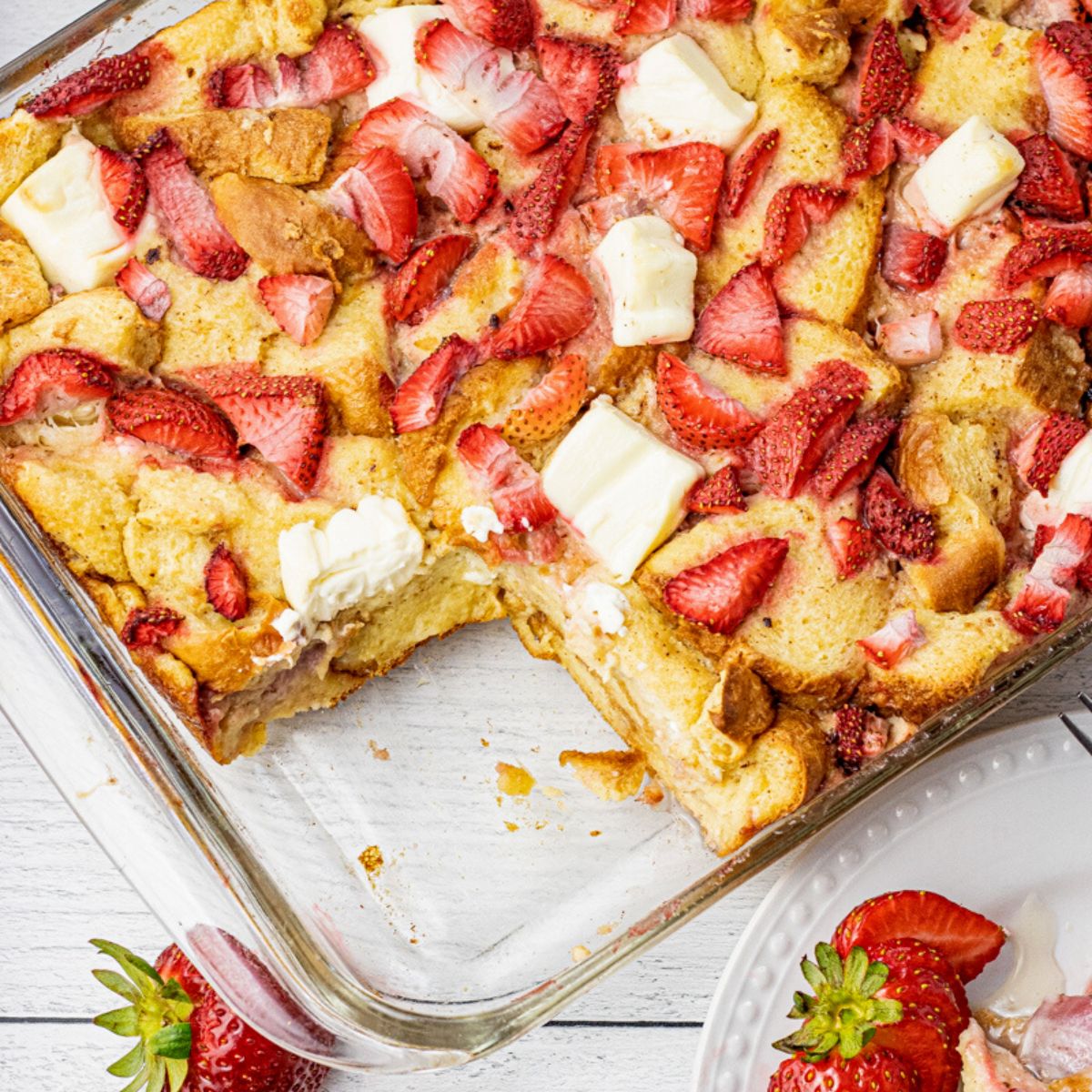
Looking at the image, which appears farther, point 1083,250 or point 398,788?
point 398,788

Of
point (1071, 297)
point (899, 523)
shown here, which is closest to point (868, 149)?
point (1071, 297)

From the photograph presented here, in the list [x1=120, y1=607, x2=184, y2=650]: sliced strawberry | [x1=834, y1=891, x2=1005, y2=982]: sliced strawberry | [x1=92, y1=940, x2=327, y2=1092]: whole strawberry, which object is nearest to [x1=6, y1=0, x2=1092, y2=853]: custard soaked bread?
[x1=120, y1=607, x2=184, y2=650]: sliced strawberry

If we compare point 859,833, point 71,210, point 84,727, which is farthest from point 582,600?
point 71,210

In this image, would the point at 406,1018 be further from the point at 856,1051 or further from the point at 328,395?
the point at 328,395

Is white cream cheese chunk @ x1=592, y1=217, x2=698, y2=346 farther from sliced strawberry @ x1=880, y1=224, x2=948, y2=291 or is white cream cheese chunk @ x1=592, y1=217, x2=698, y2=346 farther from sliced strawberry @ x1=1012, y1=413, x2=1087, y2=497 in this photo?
sliced strawberry @ x1=1012, y1=413, x2=1087, y2=497

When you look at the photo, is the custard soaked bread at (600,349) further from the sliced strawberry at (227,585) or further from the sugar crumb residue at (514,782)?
the sugar crumb residue at (514,782)

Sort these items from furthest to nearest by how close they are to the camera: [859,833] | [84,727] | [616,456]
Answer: [859,833], [84,727], [616,456]
